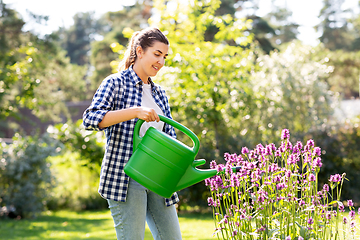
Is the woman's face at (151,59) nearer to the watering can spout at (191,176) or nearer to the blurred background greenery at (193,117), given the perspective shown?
the watering can spout at (191,176)

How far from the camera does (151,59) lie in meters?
1.84

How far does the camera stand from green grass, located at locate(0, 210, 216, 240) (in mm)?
4823

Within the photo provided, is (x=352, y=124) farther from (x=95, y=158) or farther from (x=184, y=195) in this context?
(x=95, y=158)

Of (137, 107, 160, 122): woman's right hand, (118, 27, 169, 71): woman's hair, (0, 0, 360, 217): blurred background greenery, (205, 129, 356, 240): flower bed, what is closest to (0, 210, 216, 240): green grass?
(0, 0, 360, 217): blurred background greenery

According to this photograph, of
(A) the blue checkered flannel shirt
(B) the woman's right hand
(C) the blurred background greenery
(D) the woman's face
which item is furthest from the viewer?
(C) the blurred background greenery

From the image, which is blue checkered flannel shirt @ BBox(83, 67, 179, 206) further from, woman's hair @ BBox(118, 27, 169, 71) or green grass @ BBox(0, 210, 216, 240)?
green grass @ BBox(0, 210, 216, 240)

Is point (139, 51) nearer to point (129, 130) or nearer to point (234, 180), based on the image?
point (129, 130)

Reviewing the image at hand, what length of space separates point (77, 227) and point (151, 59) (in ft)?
14.6

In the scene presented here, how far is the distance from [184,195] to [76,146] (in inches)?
86.1

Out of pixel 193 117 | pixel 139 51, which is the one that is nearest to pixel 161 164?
pixel 139 51

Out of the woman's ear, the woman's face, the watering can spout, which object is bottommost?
the watering can spout

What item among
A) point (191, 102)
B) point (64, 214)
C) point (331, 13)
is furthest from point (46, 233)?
point (331, 13)

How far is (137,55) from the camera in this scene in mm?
1915

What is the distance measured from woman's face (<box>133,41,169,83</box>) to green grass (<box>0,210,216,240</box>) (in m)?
2.90
